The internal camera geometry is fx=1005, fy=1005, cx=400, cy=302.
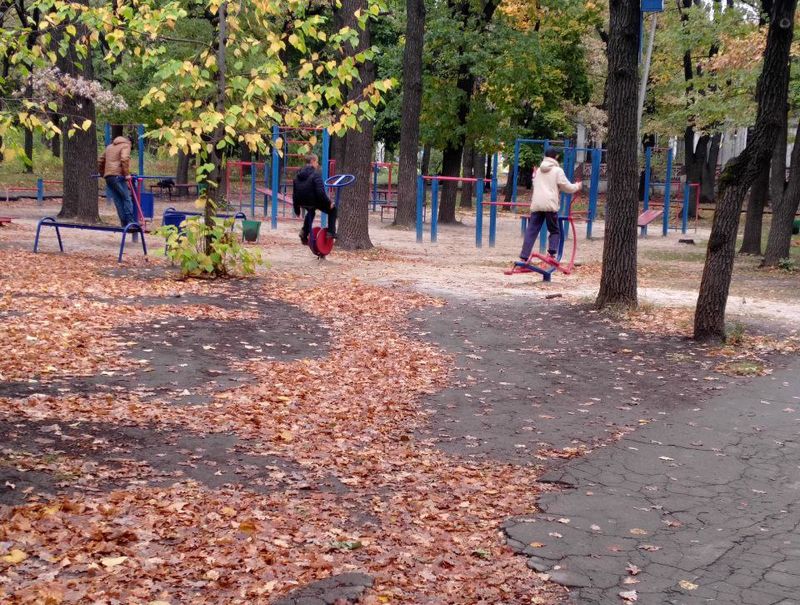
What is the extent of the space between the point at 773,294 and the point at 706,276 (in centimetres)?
485

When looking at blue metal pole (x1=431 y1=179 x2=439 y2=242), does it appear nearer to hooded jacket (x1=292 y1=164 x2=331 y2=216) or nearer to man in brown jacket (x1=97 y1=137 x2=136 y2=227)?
hooded jacket (x1=292 y1=164 x2=331 y2=216)

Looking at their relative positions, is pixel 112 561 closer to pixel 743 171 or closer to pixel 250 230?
pixel 743 171

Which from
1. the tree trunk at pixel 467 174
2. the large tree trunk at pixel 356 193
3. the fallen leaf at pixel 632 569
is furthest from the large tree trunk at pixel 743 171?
the tree trunk at pixel 467 174

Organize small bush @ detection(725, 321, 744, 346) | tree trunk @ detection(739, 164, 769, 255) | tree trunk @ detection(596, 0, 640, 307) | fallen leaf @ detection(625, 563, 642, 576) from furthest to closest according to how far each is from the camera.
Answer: tree trunk @ detection(739, 164, 769, 255), tree trunk @ detection(596, 0, 640, 307), small bush @ detection(725, 321, 744, 346), fallen leaf @ detection(625, 563, 642, 576)

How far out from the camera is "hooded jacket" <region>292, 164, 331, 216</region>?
16.4m

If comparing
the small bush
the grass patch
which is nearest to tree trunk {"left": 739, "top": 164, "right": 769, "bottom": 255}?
the grass patch

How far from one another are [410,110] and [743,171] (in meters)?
15.3

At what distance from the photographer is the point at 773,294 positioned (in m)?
14.7

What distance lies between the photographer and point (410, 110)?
24750mm

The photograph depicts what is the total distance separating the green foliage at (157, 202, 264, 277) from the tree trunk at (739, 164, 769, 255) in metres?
11.5

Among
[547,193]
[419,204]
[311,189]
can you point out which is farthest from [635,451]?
[419,204]

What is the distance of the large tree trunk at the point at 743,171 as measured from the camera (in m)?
10.2

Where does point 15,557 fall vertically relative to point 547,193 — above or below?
below

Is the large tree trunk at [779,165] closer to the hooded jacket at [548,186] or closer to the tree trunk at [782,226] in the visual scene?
the tree trunk at [782,226]
